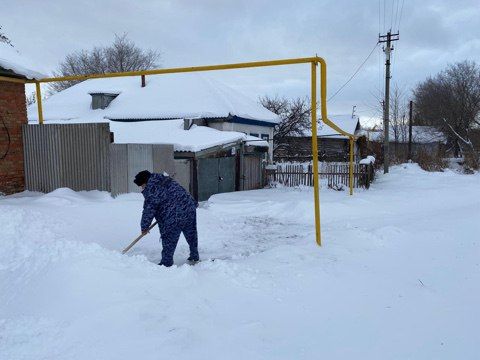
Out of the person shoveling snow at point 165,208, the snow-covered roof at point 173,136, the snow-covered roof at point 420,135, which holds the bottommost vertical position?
the person shoveling snow at point 165,208

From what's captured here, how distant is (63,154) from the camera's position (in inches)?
358

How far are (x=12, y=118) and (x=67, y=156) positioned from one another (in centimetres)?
137

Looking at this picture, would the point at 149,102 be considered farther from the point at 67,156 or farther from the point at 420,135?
the point at 420,135

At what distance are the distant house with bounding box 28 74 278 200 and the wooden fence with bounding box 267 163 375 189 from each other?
0.98m

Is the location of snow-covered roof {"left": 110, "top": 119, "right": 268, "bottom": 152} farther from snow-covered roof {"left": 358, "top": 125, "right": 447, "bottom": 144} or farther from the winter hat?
snow-covered roof {"left": 358, "top": 125, "right": 447, "bottom": 144}

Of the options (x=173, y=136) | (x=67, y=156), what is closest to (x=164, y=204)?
(x=67, y=156)

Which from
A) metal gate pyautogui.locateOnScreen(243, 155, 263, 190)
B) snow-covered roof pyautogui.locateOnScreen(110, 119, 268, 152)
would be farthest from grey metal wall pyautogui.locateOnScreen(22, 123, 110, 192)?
metal gate pyautogui.locateOnScreen(243, 155, 263, 190)

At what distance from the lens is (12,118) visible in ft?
29.3

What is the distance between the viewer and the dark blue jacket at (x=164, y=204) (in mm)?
5367

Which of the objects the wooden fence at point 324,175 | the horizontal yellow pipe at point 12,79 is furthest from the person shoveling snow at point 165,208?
the wooden fence at point 324,175

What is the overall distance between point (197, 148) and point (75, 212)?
4.49 metres

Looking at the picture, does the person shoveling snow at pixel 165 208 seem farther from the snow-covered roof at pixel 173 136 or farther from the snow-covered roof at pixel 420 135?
the snow-covered roof at pixel 420 135

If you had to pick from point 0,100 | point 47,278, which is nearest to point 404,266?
point 47,278

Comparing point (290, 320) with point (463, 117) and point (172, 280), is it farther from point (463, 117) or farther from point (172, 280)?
point (463, 117)
